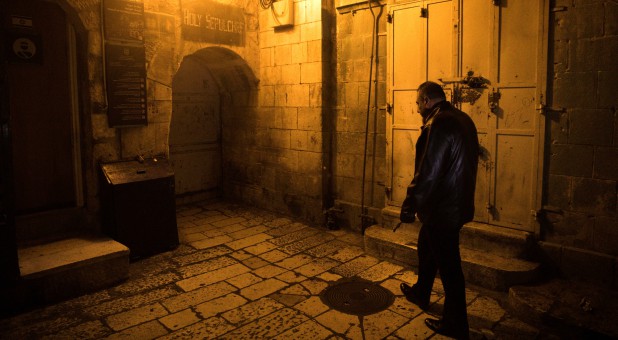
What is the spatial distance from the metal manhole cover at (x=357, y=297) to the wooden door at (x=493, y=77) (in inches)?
64.3

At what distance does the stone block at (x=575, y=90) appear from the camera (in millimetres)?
4363

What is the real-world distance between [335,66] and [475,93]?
8.22 feet

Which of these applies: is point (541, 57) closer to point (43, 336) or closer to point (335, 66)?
point (335, 66)

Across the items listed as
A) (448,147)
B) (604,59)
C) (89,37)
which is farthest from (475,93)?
(89,37)

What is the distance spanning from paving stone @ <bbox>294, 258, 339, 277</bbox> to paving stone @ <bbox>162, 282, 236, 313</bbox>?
3.01 ft

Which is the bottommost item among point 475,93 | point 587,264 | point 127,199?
point 587,264

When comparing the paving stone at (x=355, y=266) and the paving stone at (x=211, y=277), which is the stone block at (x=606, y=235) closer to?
the paving stone at (x=355, y=266)

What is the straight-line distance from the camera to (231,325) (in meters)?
4.01

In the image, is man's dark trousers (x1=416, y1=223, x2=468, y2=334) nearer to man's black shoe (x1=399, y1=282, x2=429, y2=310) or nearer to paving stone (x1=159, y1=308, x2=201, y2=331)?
man's black shoe (x1=399, y1=282, x2=429, y2=310)

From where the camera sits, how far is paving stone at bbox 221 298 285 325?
162 inches

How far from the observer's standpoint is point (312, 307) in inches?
172

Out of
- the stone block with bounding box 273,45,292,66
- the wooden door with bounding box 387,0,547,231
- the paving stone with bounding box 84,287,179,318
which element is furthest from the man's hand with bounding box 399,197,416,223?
the stone block with bounding box 273,45,292,66

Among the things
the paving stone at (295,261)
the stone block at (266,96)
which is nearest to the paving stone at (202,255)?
the paving stone at (295,261)

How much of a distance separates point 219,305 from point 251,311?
1.22ft
